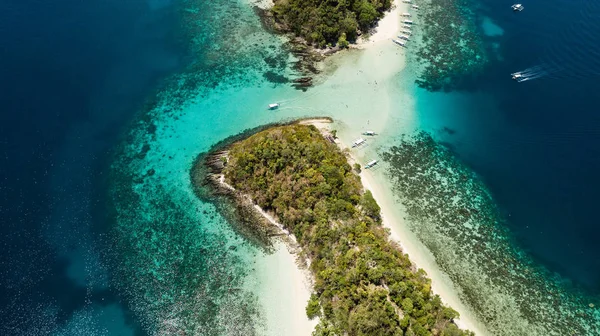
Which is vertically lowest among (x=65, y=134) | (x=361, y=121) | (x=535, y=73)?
(x=361, y=121)

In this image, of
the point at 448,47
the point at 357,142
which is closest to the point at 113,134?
the point at 357,142

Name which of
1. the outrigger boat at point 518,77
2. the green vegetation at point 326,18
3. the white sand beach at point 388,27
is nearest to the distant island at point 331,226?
the green vegetation at point 326,18

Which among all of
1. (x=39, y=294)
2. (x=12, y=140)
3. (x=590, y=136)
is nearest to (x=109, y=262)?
(x=39, y=294)

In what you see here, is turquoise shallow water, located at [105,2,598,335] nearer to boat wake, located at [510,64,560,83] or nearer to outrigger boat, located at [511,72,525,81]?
outrigger boat, located at [511,72,525,81]

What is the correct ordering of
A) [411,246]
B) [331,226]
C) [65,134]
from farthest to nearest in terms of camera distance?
[65,134]
[411,246]
[331,226]

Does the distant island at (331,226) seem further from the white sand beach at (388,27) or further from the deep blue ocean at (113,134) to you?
the white sand beach at (388,27)

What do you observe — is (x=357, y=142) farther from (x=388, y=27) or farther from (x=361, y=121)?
(x=388, y=27)
